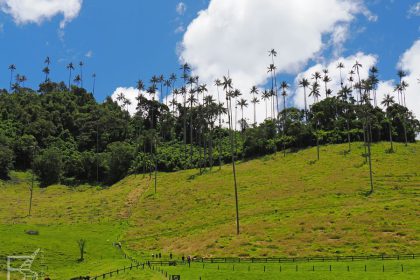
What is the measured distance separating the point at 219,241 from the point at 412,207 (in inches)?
1532

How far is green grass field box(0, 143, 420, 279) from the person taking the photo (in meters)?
71.8

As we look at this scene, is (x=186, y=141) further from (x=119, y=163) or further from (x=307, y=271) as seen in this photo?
(x=307, y=271)

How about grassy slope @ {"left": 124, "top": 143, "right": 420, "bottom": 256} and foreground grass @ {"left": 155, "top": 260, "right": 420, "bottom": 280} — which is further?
grassy slope @ {"left": 124, "top": 143, "right": 420, "bottom": 256}

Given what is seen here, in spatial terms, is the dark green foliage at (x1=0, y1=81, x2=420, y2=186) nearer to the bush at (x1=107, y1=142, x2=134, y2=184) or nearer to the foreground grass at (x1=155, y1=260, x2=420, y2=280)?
the bush at (x1=107, y1=142, x2=134, y2=184)

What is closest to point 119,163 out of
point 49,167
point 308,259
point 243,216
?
point 49,167

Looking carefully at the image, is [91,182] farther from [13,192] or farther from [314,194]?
[314,194]

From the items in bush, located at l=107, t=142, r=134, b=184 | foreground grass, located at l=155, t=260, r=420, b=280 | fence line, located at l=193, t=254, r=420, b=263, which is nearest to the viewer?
foreground grass, located at l=155, t=260, r=420, b=280

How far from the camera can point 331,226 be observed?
8212 cm

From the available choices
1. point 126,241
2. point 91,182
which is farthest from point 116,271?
point 91,182

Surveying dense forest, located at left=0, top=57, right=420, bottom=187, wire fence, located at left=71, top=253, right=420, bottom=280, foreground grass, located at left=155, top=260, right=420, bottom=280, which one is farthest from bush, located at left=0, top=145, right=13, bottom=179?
foreground grass, located at left=155, top=260, right=420, bottom=280

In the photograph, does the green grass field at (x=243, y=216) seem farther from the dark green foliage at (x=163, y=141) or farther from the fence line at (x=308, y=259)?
the dark green foliage at (x=163, y=141)

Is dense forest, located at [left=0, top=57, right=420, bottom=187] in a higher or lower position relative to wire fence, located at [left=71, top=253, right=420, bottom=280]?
higher

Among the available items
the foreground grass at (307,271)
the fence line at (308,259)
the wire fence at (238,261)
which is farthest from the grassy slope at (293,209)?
the foreground grass at (307,271)

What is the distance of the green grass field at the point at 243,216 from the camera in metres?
71.8
